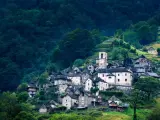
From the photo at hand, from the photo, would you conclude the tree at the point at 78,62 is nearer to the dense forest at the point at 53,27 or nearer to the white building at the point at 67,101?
the dense forest at the point at 53,27

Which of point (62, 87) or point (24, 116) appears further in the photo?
point (62, 87)

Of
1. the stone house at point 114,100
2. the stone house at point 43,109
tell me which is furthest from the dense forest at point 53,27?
the stone house at point 114,100

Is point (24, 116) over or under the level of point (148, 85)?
under

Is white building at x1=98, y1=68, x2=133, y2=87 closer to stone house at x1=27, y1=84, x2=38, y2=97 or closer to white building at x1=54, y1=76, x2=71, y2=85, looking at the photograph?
white building at x1=54, y1=76, x2=71, y2=85

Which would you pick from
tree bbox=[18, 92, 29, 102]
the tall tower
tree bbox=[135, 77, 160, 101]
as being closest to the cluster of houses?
the tall tower

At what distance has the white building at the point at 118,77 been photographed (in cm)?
10094

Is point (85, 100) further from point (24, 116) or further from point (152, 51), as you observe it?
point (152, 51)

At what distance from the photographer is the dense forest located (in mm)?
129250

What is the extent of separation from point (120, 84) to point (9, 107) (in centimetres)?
2279

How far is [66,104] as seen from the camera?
94125 mm

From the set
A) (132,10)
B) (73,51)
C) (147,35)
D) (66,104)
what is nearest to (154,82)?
(66,104)

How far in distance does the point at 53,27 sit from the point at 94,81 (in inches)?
2176

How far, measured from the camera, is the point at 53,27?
152m

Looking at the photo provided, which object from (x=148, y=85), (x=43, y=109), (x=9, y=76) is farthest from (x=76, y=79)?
(x=9, y=76)
